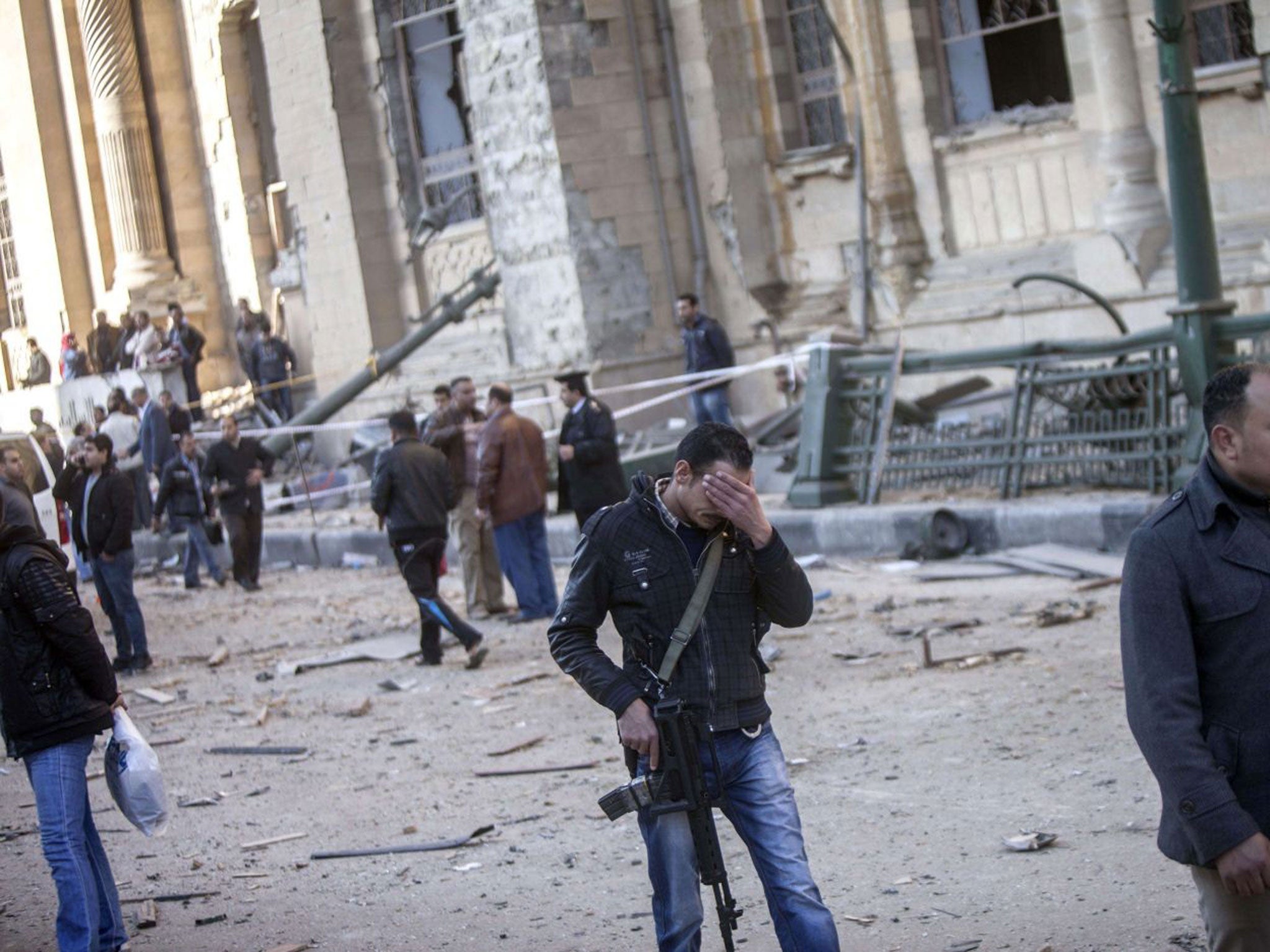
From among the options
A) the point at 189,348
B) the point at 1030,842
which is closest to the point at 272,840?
the point at 1030,842

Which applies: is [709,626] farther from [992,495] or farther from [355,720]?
[992,495]

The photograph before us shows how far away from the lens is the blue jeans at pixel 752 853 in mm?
4309

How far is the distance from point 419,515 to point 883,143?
29.8ft

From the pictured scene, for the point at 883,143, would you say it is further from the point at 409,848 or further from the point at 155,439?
the point at 409,848

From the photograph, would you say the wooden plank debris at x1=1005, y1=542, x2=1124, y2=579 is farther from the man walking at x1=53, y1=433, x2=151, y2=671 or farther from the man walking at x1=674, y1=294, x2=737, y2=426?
the man walking at x1=53, y1=433, x2=151, y2=671

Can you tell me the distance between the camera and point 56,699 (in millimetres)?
5648

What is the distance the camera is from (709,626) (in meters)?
4.42

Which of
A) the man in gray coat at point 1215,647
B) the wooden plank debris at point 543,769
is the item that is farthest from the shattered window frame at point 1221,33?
the man in gray coat at point 1215,647

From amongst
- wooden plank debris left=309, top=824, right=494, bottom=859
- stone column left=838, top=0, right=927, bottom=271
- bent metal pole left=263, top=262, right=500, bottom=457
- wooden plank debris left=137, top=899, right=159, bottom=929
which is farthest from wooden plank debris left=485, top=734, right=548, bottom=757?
bent metal pole left=263, top=262, right=500, bottom=457

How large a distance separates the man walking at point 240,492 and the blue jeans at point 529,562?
4805mm

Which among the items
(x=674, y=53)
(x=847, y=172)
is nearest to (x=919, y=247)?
(x=847, y=172)

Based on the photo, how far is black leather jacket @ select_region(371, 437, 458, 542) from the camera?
37.4 ft

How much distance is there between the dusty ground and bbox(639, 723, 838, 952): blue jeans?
3.76 ft

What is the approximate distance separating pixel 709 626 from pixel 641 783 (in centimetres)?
44
